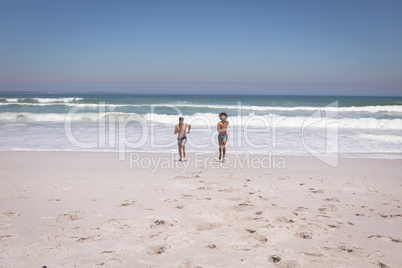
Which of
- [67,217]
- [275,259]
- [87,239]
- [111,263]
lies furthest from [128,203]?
[275,259]

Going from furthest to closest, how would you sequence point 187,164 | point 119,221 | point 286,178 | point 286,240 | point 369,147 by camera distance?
1. point 369,147
2. point 187,164
3. point 286,178
4. point 119,221
5. point 286,240

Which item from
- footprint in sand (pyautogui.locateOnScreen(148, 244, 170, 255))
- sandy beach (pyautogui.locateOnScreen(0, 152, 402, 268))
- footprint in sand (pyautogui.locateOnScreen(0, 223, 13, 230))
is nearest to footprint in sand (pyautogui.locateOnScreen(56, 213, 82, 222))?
sandy beach (pyautogui.locateOnScreen(0, 152, 402, 268))

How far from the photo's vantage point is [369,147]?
10156 mm

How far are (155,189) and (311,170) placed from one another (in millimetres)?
3974

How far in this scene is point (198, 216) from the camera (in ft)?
12.8

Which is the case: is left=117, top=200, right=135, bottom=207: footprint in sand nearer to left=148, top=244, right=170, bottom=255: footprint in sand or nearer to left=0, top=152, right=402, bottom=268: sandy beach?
left=0, top=152, right=402, bottom=268: sandy beach

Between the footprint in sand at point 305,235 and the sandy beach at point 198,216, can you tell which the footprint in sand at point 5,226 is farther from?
the footprint in sand at point 305,235

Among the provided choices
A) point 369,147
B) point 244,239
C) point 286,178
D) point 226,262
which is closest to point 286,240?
point 244,239

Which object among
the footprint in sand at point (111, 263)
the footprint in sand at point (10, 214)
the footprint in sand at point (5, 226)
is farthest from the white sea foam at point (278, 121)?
the footprint in sand at point (111, 263)

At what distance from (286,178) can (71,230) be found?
4352mm

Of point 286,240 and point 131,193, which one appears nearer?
point 286,240

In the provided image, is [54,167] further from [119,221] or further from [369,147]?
[369,147]

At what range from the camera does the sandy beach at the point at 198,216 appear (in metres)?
2.87

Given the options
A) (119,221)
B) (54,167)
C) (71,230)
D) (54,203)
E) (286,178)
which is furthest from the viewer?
(54,167)
